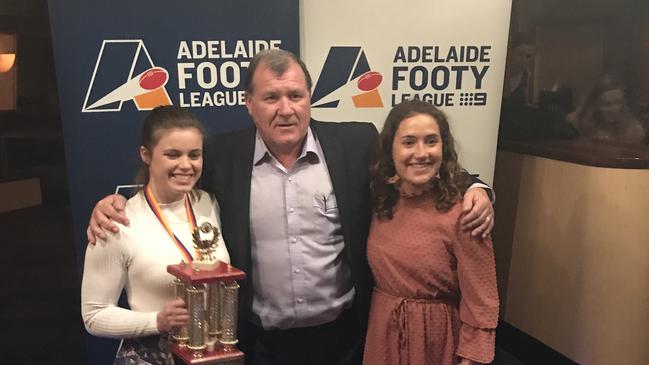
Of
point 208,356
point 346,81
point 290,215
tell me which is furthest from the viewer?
point 346,81

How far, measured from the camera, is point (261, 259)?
2.00 m

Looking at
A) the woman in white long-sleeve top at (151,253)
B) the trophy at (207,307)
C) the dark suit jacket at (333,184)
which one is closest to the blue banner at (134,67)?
the dark suit jacket at (333,184)

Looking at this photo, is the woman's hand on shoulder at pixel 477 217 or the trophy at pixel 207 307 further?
the woman's hand on shoulder at pixel 477 217

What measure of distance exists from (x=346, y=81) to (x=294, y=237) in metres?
1.02

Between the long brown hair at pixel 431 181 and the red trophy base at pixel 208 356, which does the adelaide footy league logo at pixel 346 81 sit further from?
the red trophy base at pixel 208 356

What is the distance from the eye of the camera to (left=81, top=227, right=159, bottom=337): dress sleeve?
1639 millimetres

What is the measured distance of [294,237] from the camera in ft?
6.50

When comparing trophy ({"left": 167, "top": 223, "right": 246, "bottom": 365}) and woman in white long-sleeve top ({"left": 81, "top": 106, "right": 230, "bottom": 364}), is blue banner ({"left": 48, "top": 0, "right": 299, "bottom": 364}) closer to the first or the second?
woman in white long-sleeve top ({"left": 81, "top": 106, "right": 230, "bottom": 364})

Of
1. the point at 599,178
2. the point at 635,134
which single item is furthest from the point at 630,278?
the point at 635,134

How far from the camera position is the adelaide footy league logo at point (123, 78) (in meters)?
2.37

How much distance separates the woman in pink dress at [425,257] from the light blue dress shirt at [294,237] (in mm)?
171

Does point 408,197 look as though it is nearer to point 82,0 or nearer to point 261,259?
point 261,259

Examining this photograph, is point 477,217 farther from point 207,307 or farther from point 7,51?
point 7,51

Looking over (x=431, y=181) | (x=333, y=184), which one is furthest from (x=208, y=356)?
(x=431, y=181)
